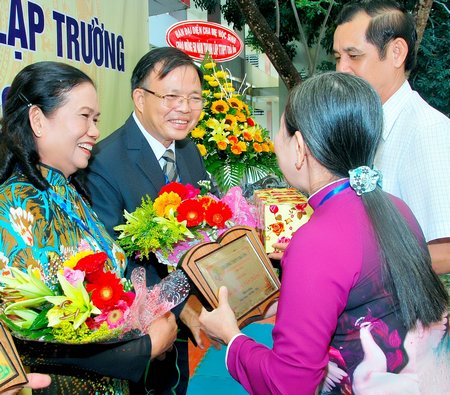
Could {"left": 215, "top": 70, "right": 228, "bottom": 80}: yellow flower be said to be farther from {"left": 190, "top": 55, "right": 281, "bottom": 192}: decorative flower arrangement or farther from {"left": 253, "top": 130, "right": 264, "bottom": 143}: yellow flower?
{"left": 253, "top": 130, "right": 264, "bottom": 143}: yellow flower

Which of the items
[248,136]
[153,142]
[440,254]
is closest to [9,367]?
[153,142]

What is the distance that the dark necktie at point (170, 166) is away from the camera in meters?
2.29

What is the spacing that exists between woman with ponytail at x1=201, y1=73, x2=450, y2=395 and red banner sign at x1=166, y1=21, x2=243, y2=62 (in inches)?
246

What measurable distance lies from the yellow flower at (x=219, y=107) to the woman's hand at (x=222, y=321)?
1.82 metres

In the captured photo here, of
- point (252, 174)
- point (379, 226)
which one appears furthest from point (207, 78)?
point (379, 226)

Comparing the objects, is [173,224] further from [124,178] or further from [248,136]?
[248,136]

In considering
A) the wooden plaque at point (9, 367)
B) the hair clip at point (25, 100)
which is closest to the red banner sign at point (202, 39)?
the hair clip at point (25, 100)

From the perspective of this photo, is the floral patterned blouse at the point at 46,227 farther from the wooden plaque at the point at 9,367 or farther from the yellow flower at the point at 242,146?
the yellow flower at the point at 242,146

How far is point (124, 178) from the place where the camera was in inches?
80.0

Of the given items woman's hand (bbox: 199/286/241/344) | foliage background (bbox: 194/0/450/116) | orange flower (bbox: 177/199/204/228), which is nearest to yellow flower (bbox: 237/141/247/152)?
orange flower (bbox: 177/199/204/228)

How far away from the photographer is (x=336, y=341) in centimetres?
118

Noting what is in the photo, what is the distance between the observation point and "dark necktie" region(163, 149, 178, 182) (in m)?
2.29

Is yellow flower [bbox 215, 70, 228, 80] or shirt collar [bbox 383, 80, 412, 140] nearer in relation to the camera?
shirt collar [bbox 383, 80, 412, 140]

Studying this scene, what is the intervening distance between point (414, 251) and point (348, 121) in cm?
34
